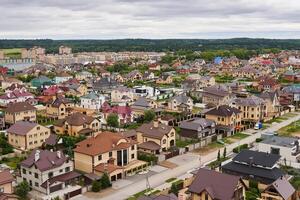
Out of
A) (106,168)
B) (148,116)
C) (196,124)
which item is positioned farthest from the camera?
(148,116)

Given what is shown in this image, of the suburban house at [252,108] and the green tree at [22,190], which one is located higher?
the suburban house at [252,108]

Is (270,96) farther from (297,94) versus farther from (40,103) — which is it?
(40,103)

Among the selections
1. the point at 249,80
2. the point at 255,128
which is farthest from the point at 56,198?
the point at 249,80

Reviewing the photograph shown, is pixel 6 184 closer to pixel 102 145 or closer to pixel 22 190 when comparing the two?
pixel 22 190

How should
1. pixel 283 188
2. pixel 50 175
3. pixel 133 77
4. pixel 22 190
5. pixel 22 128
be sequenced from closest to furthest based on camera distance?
1. pixel 283 188
2. pixel 22 190
3. pixel 50 175
4. pixel 22 128
5. pixel 133 77

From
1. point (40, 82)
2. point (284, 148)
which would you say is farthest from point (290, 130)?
point (40, 82)

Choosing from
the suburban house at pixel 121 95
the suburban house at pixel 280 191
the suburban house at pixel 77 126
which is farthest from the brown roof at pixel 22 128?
the suburban house at pixel 121 95

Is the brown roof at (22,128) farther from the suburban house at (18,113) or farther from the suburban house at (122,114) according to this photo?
the suburban house at (122,114)

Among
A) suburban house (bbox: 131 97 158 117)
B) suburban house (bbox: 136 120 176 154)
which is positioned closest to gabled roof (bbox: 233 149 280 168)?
suburban house (bbox: 136 120 176 154)
